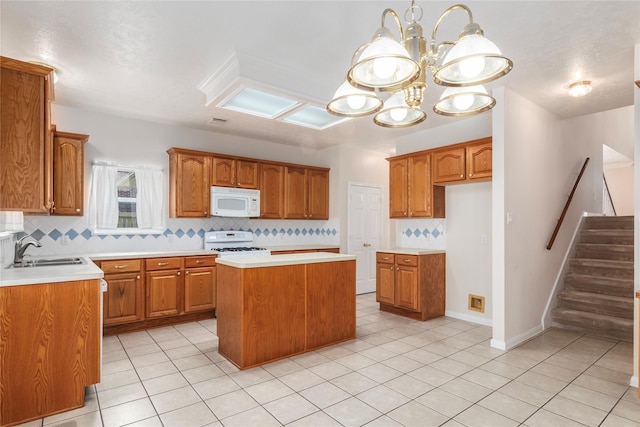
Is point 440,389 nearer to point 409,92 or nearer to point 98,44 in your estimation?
point 409,92

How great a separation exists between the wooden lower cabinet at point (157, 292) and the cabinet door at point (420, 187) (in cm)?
296

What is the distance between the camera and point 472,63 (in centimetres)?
171

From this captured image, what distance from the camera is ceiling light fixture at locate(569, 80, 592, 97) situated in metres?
3.42

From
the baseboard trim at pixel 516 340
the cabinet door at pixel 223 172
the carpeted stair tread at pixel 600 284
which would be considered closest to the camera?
the baseboard trim at pixel 516 340

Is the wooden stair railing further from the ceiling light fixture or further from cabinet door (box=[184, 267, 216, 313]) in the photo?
cabinet door (box=[184, 267, 216, 313])

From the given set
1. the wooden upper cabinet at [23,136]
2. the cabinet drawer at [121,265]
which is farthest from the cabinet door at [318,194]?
the wooden upper cabinet at [23,136]

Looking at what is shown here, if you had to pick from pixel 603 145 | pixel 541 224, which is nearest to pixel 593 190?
pixel 603 145

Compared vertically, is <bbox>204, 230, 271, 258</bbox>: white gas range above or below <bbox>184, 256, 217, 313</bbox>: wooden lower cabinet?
above

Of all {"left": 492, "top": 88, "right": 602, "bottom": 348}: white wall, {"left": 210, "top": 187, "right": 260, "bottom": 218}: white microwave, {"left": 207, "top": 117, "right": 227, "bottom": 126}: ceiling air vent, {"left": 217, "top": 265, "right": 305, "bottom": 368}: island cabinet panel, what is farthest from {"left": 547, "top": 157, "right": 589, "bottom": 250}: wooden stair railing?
{"left": 207, "top": 117, "right": 227, "bottom": 126}: ceiling air vent

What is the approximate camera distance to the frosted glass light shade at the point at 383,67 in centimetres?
156

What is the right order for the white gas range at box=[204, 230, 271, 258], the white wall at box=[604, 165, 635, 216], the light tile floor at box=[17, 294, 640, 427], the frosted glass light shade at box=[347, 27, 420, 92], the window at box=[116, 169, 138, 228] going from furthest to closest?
the white wall at box=[604, 165, 635, 216] < the white gas range at box=[204, 230, 271, 258] < the window at box=[116, 169, 138, 228] < the light tile floor at box=[17, 294, 640, 427] < the frosted glass light shade at box=[347, 27, 420, 92]

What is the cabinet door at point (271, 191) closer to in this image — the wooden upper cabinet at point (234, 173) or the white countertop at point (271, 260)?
the wooden upper cabinet at point (234, 173)

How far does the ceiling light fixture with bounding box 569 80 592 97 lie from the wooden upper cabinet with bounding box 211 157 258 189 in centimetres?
414

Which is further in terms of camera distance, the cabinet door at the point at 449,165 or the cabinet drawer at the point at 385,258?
the cabinet drawer at the point at 385,258
